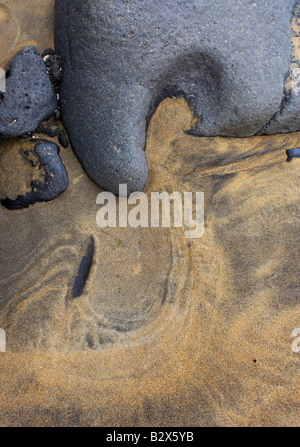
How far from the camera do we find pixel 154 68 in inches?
84.8

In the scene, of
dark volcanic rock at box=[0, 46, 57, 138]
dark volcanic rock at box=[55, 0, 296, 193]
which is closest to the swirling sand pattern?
dark volcanic rock at box=[55, 0, 296, 193]

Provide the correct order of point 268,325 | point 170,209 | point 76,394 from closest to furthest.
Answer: point 76,394 < point 268,325 < point 170,209

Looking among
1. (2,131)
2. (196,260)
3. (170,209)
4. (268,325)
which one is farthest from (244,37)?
(268,325)

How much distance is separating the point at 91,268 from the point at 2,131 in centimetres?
101

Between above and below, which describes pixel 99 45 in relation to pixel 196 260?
above

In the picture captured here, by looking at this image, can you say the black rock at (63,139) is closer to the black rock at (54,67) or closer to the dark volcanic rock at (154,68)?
the dark volcanic rock at (154,68)

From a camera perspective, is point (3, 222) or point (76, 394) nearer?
point (76, 394)

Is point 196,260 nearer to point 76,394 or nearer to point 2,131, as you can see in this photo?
point 76,394

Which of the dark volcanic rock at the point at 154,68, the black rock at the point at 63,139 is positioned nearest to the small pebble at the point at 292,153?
the dark volcanic rock at the point at 154,68

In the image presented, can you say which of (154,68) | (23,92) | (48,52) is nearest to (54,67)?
(48,52)

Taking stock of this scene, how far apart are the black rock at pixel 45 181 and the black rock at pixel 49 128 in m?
0.07

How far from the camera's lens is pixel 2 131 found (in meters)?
2.18

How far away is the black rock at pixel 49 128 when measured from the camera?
2334mm

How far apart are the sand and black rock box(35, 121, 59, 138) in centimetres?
17
